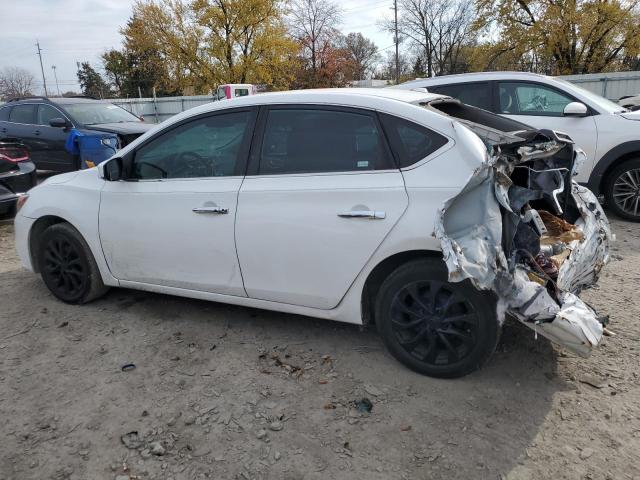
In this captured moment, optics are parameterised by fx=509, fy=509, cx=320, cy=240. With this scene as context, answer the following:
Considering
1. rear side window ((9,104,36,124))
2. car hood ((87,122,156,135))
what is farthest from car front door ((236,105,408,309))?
rear side window ((9,104,36,124))

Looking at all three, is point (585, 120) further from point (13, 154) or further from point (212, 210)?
point (13, 154)

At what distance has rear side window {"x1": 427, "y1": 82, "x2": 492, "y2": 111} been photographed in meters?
6.88

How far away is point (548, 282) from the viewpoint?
111 inches

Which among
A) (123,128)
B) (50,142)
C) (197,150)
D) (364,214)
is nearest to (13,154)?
(123,128)

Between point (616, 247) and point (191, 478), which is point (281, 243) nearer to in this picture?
point (191, 478)

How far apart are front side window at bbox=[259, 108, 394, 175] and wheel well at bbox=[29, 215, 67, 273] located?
2.17 meters

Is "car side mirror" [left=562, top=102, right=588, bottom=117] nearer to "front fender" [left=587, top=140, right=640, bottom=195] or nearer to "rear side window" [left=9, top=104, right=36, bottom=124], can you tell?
"front fender" [left=587, top=140, right=640, bottom=195]

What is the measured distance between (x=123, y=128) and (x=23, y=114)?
9.20ft

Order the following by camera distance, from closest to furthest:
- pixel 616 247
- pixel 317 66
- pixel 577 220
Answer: pixel 577 220, pixel 616 247, pixel 317 66

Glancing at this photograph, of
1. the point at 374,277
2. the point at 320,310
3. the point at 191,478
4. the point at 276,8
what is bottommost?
the point at 191,478

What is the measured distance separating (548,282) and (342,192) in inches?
49.7

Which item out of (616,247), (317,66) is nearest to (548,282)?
(616,247)

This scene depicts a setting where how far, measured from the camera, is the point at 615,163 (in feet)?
20.6

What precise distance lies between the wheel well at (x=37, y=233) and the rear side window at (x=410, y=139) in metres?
2.96
